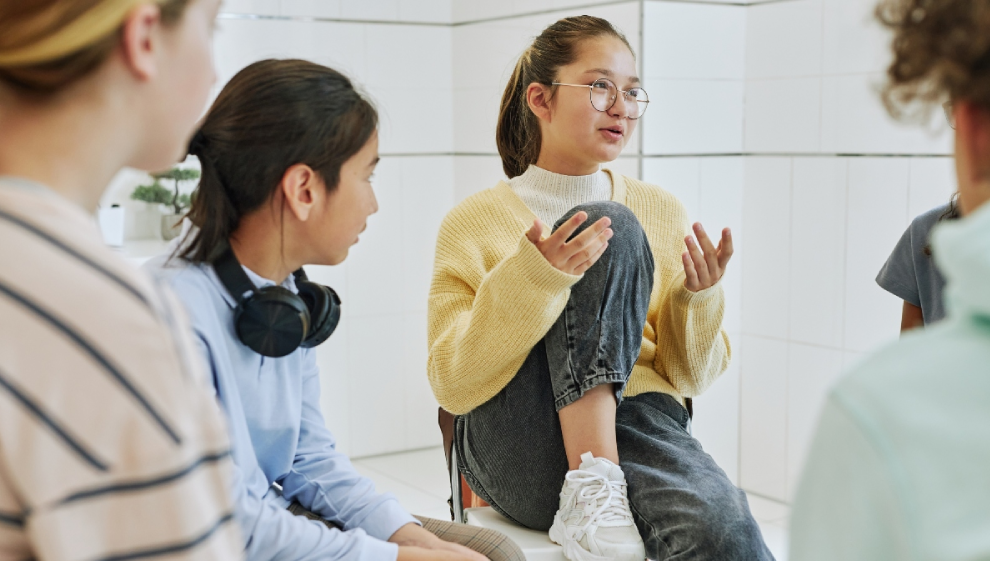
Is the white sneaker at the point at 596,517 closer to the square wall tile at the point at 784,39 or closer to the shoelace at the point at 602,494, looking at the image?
the shoelace at the point at 602,494

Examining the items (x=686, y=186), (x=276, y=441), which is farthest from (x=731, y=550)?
(x=686, y=186)

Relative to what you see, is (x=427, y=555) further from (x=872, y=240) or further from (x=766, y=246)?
(x=766, y=246)

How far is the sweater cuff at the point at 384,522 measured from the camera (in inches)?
54.9

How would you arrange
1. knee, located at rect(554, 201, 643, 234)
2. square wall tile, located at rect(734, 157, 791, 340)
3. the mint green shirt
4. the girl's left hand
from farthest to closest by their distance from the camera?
square wall tile, located at rect(734, 157, 791, 340), the girl's left hand, knee, located at rect(554, 201, 643, 234), the mint green shirt

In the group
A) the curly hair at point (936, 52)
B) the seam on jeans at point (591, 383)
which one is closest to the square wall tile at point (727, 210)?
the seam on jeans at point (591, 383)

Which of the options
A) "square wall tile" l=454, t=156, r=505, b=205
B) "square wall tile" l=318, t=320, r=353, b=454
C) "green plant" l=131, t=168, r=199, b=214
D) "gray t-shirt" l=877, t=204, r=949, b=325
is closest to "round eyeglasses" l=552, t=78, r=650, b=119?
"gray t-shirt" l=877, t=204, r=949, b=325

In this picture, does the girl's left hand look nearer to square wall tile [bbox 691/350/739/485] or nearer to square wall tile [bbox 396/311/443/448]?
square wall tile [bbox 691/350/739/485]

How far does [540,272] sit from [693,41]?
58.6 inches

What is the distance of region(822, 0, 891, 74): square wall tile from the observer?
2.52m

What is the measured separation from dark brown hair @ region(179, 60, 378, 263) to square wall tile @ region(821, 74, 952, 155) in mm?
1661

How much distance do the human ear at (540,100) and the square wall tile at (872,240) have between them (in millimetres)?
1108

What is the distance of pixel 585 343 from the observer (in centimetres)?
155

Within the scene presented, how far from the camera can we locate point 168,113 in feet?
2.47

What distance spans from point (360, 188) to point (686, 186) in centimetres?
164
